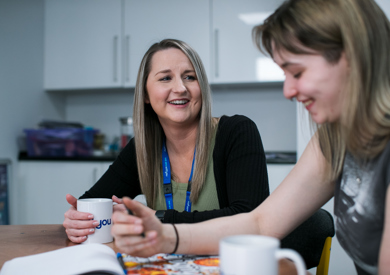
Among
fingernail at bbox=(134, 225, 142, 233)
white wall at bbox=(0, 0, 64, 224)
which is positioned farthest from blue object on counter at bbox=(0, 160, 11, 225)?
fingernail at bbox=(134, 225, 142, 233)

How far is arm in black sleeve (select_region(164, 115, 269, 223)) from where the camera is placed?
3.78 feet

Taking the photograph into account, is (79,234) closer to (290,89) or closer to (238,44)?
(290,89)

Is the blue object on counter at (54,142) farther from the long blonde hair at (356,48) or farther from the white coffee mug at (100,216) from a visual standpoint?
the long blonde hair at (356,48)

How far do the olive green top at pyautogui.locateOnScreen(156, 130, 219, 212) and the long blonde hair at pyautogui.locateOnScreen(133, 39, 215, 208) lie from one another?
0.8 inches

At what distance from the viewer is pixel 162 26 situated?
307 cm

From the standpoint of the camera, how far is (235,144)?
1380mm

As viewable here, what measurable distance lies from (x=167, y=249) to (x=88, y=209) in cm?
28

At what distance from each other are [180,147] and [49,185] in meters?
1.73

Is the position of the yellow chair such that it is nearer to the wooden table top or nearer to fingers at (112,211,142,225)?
the wooden table top

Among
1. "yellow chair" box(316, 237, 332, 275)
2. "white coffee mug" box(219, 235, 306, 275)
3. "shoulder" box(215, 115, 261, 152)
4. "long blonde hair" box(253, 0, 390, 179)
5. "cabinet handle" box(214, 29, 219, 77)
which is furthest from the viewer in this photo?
"cabinet handle" box(214, 29, 219, 77)

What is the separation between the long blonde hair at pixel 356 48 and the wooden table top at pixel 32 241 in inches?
11.9

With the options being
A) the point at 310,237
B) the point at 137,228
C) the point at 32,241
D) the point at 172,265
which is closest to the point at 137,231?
the point at 137,228

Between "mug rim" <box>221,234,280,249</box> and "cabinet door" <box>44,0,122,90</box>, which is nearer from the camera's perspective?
"mug rim" <box>221,234,280,249</box>

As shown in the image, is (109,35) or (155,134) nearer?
(155,134)
